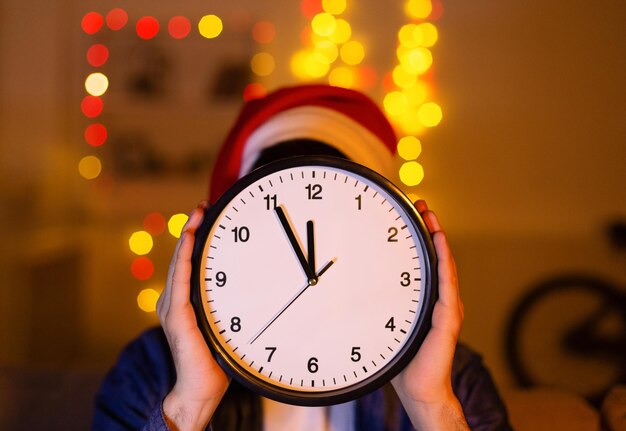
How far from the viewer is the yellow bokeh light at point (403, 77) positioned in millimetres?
2707

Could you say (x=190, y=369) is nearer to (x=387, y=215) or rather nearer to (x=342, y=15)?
(x=387, y=215)

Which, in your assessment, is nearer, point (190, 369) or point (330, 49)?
point (190, 369)

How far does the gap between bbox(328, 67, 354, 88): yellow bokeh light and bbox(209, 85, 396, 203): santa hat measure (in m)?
1.59

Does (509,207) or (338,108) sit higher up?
(338,108)

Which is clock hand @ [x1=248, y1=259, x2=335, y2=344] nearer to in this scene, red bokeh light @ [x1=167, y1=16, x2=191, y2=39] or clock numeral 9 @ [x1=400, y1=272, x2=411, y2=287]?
clock numeral 9 @ [x1=400, y1=272, x2=411, y2=287]

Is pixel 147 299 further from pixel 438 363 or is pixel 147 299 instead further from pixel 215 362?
pixel 438 363

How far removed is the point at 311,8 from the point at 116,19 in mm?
887

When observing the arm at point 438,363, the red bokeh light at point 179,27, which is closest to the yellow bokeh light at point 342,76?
the red bokeh light at point 179,27

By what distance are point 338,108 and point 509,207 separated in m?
1.84

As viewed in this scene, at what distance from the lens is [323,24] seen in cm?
272

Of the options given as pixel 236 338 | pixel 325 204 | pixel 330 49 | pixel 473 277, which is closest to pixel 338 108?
pixel 325 204

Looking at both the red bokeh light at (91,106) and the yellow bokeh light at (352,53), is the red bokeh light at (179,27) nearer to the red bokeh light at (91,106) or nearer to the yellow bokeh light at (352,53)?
the red bokeh light at (91,106)

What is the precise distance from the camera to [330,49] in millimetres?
2725

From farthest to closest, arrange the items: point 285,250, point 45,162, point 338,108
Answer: point 45,162, point 338,108, point 285,250
